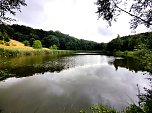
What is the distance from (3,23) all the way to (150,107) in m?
5.15

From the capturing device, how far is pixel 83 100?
12305mm

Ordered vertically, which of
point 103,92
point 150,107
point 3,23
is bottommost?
point 103,92

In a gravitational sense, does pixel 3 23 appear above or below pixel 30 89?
above

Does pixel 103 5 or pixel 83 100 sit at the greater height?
pixel 103 5

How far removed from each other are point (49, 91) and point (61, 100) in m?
2.56

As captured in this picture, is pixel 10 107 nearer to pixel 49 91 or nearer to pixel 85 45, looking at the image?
pixel 49 91

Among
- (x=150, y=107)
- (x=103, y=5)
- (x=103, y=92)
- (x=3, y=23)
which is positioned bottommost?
(x=103, y=92)

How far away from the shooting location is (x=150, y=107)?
4.69 m

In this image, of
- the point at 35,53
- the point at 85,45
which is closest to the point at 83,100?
the point at 35,53

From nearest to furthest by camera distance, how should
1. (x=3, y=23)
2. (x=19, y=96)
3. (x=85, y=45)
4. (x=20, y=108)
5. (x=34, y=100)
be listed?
(x=3, y=23), (x=20, y=108), (x=34, y=100), (x=19, y=96), (x=85, y=45)

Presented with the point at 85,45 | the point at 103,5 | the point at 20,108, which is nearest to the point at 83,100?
the point at 20,108

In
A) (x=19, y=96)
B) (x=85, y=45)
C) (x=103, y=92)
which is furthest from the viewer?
(x=85, y=45)

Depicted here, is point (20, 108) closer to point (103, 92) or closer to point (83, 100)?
point (83, 100)

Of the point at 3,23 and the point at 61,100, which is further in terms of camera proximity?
the point at 61,100
